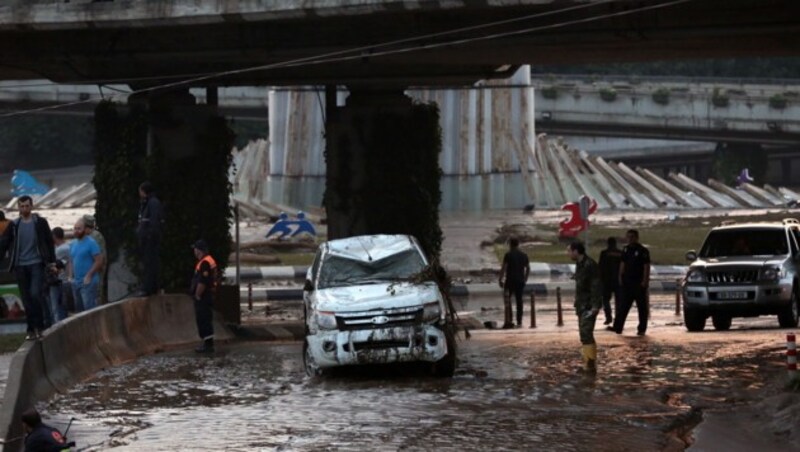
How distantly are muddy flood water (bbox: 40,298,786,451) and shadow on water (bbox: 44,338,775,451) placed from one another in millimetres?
20

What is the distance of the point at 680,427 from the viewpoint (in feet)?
58.4

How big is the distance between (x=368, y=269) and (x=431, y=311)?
5.25 ft

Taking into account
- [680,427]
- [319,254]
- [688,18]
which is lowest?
[680,427]

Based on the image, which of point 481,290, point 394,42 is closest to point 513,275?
point 394,42

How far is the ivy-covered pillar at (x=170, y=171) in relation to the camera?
124ft

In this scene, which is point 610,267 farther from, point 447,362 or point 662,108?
point 662,108

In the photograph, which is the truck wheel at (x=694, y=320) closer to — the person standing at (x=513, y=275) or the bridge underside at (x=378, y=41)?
the person standing at (x=513, y=275)

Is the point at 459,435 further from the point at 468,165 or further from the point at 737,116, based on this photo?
the point at 737,116

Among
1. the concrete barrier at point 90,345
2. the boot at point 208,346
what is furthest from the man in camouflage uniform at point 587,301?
the concrete barrier at point 90,345

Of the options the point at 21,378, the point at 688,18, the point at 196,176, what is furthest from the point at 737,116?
the point at 21,378

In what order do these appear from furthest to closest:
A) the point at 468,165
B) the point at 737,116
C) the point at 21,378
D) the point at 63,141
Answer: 1. the point at 63,141
2. the point at 737,116
3. the point at 468,165
4. the point at 21,378

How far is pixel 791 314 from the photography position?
3003 cm

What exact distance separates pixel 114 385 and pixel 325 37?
12.1 metres

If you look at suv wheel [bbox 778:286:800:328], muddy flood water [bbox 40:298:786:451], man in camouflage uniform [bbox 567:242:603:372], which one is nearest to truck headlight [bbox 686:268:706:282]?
suv wheel [bbox 778:286:800:328]
